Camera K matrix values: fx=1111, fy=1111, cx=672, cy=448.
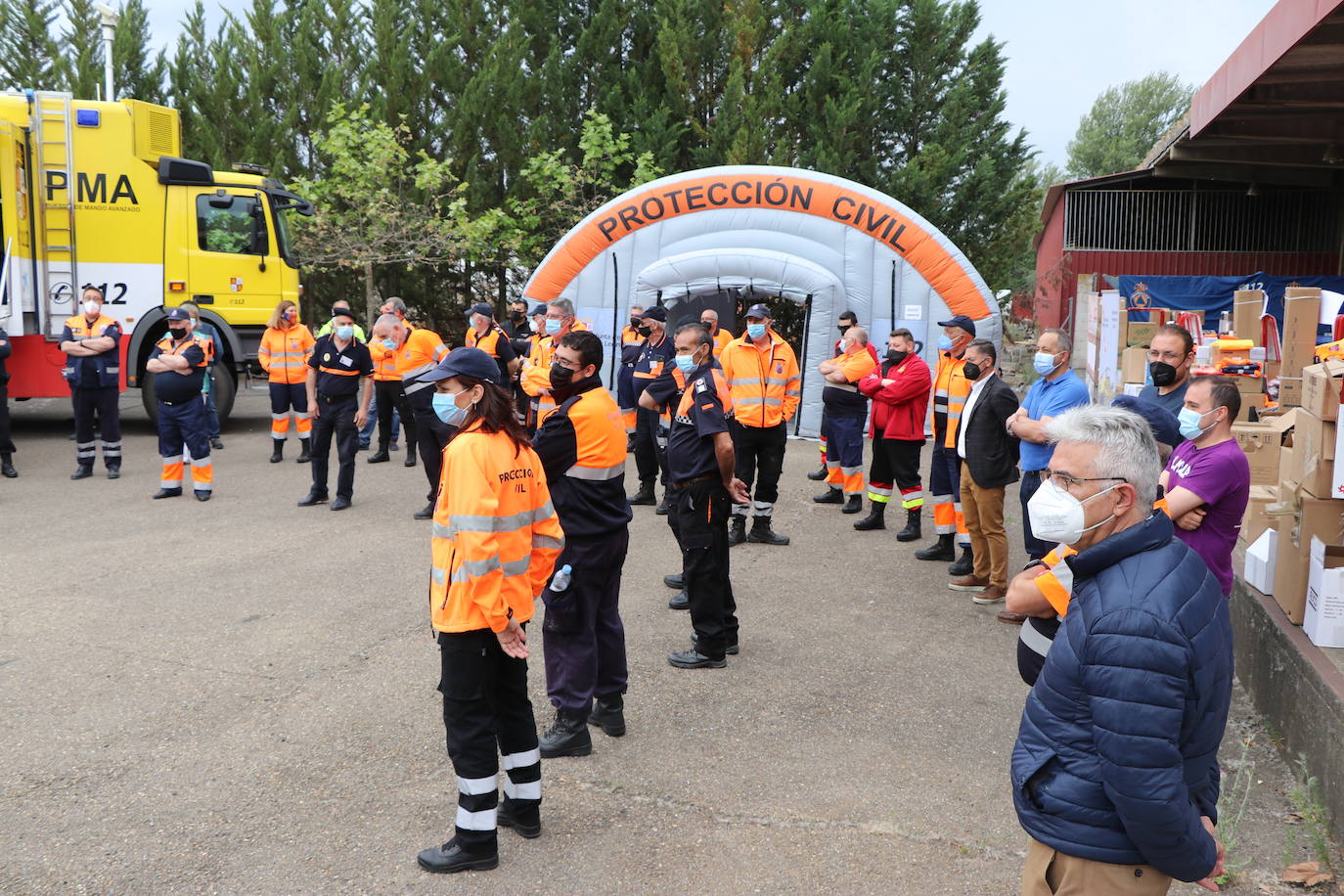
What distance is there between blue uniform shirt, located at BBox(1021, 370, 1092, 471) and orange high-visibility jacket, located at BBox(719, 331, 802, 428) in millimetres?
2571

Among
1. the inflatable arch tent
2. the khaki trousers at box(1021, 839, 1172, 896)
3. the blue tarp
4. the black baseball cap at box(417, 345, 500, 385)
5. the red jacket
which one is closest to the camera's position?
the khaki trousers at box(1021, 839, 1172, 896)

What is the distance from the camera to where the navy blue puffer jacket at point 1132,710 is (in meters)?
2.27

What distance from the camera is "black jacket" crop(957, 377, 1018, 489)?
7.35m

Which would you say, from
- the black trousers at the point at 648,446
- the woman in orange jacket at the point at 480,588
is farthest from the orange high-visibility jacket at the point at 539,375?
the woman in orange jacket at the point at 480,588

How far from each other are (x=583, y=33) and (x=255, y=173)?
449 inches

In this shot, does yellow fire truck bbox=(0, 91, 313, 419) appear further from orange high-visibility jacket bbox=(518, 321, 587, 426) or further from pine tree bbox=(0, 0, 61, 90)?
Answer: pine tree bbox=(0, 0, 61, 90)

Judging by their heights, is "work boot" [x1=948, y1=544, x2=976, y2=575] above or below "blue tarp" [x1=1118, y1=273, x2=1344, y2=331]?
below

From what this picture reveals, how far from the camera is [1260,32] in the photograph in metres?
7.26

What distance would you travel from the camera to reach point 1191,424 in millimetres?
4676

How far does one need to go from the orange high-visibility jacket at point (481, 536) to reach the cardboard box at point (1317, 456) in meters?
3.73

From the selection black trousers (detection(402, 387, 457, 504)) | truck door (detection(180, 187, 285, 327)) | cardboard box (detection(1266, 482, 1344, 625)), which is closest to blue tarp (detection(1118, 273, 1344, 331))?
truck door (detection(180, 187, 285, 327))

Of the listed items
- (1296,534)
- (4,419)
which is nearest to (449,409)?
(1296,534)

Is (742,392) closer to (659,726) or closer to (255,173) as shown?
(659,726)

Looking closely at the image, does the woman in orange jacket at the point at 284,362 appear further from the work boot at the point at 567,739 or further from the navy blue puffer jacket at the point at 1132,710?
the navy blue puffer jacket at the point at 1132,710
